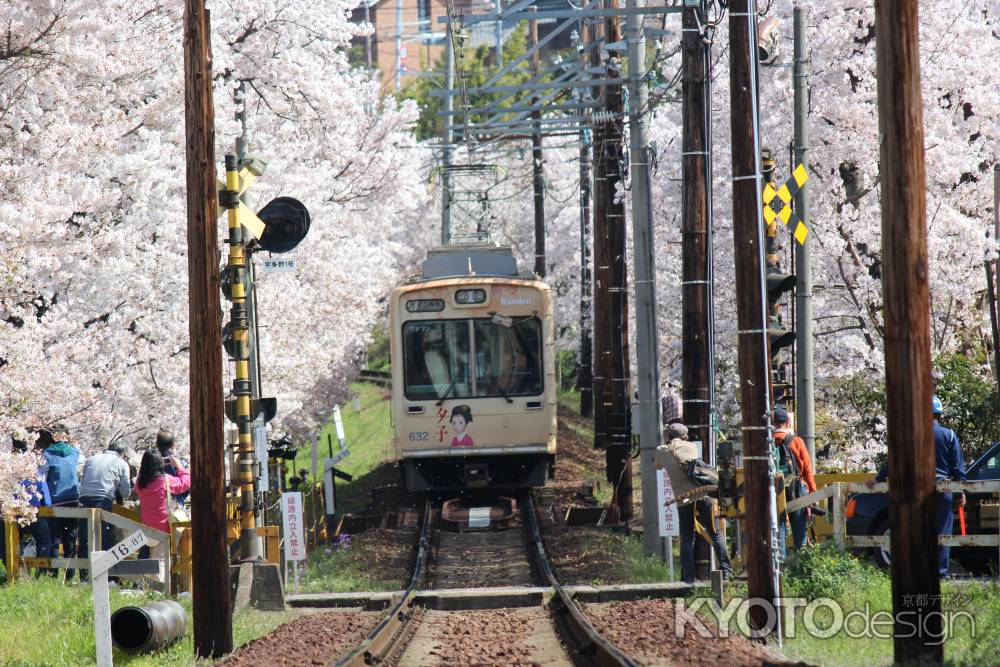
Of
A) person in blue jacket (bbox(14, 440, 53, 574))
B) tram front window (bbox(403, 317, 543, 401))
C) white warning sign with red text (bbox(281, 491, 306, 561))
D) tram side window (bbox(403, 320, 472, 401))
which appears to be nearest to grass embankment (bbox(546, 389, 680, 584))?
tram front window (bbox(403, 317, 543, 401))

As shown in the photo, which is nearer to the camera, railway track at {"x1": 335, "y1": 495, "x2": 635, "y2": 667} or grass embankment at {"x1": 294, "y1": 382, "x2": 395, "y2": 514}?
railway track at {"x1": 335, "y1": 495, "x2": 635, "y2": 667}

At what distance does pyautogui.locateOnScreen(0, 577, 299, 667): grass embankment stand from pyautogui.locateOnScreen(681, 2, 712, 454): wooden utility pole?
4.82m

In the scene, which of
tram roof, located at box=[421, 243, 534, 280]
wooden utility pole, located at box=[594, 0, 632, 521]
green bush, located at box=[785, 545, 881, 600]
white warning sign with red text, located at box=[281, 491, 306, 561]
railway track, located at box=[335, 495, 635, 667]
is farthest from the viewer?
tram roof, located at box=[421, 243, 534, 280]

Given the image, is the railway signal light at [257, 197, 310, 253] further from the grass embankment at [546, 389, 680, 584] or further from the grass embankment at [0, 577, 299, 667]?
the grass embankment at [546, 389, 680, 584]

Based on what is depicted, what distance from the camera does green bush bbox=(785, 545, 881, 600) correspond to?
11.7 meters

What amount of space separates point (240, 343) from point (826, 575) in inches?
245

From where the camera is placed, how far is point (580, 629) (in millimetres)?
11391

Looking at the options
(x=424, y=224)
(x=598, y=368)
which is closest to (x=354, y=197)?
(x=598, y=368)

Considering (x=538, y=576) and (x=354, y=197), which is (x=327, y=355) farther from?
(x=538, y=576)

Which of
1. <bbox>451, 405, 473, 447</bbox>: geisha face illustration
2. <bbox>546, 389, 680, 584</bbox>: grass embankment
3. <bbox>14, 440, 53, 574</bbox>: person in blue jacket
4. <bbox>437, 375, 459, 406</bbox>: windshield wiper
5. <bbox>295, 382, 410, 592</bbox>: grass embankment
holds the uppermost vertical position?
<bbox>437, 375, 459, 406</bbox>: windshield wiper

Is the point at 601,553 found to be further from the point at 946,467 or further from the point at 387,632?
the point at 387,632

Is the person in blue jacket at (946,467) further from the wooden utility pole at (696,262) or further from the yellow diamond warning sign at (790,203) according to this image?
the yellow diamond warning sign at (790,203)

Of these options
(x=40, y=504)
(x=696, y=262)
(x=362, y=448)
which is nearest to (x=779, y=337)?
(x=696, y=262)

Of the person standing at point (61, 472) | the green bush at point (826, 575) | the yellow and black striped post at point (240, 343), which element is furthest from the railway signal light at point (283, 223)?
the green bush at point (826, 575)
